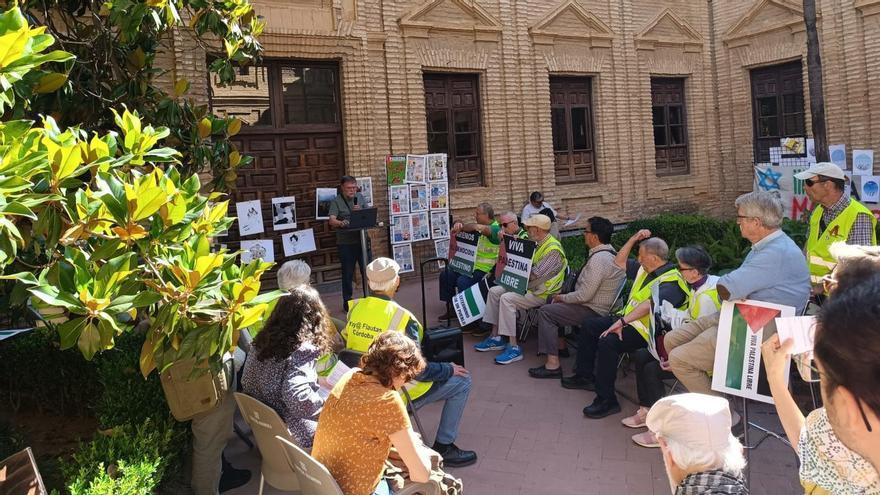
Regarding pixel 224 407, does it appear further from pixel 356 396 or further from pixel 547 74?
pixel 547 74

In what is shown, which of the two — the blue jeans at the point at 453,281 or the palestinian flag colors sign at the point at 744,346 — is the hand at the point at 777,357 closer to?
the palestinian flag colors sign at the point at 744,346

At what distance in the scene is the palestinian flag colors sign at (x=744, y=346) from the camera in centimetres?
411

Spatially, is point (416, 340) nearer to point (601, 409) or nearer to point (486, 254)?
point (601, 409)

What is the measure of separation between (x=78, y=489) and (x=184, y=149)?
11.8 feet

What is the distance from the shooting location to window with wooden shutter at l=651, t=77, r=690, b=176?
15352 mm

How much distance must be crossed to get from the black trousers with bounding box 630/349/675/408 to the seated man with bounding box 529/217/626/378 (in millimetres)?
1046

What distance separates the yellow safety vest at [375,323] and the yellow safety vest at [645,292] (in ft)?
6.04

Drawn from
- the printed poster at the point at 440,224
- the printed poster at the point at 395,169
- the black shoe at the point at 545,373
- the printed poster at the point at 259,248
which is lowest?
the black shoe at the point at 545,373

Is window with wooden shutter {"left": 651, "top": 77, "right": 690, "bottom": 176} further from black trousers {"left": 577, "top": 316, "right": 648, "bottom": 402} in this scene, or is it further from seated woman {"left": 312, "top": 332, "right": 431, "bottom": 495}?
seated woman {"left": 312, "top": 332, "right": 431, "bottom": 495}

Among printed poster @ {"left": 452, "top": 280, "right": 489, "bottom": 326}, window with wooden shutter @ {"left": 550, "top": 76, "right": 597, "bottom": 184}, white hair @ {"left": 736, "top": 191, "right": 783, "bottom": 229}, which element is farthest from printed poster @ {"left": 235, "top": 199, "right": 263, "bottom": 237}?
white hair @ {"left": 736, "top": 191, "right": 783, "bottom": 229}

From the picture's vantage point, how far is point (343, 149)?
36.4 ft

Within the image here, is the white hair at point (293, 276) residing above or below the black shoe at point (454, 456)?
above

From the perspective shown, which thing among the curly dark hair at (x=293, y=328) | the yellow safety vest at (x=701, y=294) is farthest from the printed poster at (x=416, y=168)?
the curly dark hair at (x=293, y=328)

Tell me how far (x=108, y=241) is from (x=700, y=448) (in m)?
2.32
